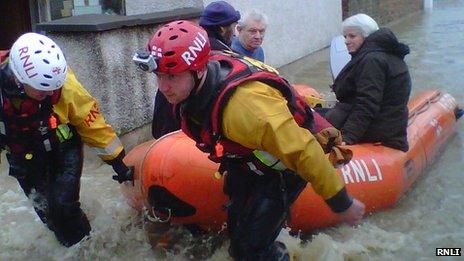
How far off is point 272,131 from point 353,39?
2586 millimetres

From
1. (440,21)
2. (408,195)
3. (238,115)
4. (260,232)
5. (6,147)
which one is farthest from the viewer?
(440,21)

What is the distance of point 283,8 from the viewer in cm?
1113

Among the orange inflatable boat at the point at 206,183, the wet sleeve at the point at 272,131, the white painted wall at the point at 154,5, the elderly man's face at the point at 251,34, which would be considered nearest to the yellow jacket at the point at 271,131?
the wet sleeve at the point at 272,131

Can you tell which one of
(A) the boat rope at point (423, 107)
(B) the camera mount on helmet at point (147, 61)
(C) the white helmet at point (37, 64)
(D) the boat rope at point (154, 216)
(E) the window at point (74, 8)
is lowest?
(D) the boat rope at point (154, 216)

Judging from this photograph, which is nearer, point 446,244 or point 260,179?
point 260,179

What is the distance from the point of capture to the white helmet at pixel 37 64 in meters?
3.61

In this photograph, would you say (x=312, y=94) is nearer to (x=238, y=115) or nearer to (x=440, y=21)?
(x=238, y=115)

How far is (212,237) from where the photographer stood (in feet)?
14.8

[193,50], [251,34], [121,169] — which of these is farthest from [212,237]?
[193,50]

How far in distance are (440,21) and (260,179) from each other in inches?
611

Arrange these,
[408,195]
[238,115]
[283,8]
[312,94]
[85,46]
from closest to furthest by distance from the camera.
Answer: [238,115]
[408,195]
[85,46]
[312,94]
[283,8]

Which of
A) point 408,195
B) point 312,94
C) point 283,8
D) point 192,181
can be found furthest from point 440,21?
point 192,181

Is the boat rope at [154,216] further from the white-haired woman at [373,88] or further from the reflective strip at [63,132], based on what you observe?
the white-haired woman at [373,88]
